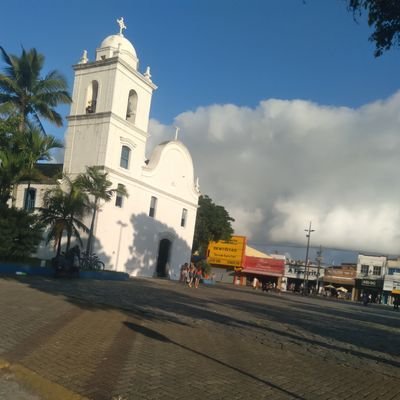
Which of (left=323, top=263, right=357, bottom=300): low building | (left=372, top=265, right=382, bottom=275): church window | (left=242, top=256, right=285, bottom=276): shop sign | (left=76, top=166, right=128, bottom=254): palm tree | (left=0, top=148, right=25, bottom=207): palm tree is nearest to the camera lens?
(left=0, top=148, right=25, bottom=207): palm tree

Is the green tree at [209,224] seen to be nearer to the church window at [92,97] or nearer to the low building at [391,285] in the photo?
the church window at [92,97]

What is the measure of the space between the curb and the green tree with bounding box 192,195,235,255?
119ft

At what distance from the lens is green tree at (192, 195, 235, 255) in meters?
42.2

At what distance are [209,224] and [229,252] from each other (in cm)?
1000

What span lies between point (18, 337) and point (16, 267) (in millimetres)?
12872

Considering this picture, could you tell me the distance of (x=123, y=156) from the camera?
3073 centimetres

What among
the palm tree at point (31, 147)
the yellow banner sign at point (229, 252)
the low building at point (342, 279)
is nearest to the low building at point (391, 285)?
the low building at point (342, 279)

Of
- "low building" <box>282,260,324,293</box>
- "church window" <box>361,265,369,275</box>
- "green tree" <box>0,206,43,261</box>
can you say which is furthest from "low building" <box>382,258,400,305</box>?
"green tree" <box>0,206,43,261</box>

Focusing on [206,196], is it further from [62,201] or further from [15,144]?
[15,144]

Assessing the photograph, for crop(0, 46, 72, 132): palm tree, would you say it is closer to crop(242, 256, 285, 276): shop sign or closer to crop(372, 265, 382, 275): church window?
crop(242, 256, 285, 276): shop sign

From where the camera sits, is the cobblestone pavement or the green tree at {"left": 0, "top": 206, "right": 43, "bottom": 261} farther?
the green tree at {"left": 0, "top": 206, "right": 43, "bottom": 261}

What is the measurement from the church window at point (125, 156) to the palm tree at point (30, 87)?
17.3 ft

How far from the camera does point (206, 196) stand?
144 feet

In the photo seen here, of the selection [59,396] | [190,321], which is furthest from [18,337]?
[190,321]
